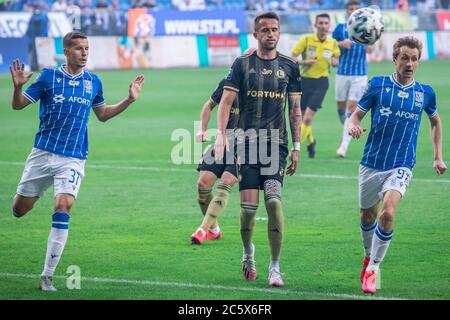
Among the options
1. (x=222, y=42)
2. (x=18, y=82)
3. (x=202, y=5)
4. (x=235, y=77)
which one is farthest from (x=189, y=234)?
(x=202, y=5)

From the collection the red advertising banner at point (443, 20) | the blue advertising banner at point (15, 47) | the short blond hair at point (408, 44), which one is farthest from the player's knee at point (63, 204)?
the red advertising banner at point (443, 20)

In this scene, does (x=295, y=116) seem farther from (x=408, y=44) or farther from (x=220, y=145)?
(x=408, y=44)

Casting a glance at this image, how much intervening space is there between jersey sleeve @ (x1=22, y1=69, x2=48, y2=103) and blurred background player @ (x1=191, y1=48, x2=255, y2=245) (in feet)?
6.35

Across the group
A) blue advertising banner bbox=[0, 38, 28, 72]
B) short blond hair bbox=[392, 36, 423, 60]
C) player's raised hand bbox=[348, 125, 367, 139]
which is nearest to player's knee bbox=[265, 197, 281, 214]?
player's raised hand bbox=[348, 125, 367, 139]

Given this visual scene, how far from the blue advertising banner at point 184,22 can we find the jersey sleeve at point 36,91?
3068cm

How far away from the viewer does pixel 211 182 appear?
1191 centimetres

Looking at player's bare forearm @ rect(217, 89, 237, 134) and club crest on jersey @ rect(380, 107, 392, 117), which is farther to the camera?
player's bare forearm @ rect(217, 89, 237, 134)

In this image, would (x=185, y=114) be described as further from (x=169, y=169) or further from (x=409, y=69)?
(x=409, y=69)

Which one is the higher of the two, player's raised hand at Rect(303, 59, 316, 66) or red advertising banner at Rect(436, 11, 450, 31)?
player's raised hand at Rect(303, 59, 316, 66)

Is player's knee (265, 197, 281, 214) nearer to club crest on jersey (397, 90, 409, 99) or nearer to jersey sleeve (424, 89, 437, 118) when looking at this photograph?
club crest on jersey (397, 90, 409, 99)

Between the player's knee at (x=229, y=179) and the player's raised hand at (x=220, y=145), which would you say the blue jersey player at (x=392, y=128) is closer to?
the player's raised hand at (x=220, y=145)

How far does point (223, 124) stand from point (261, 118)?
15.2 inches

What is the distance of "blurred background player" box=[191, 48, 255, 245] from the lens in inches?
447

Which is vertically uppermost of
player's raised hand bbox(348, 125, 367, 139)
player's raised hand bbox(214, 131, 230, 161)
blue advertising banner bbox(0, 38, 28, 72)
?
player's raised hand bbox(348, 125, 367, 139)
